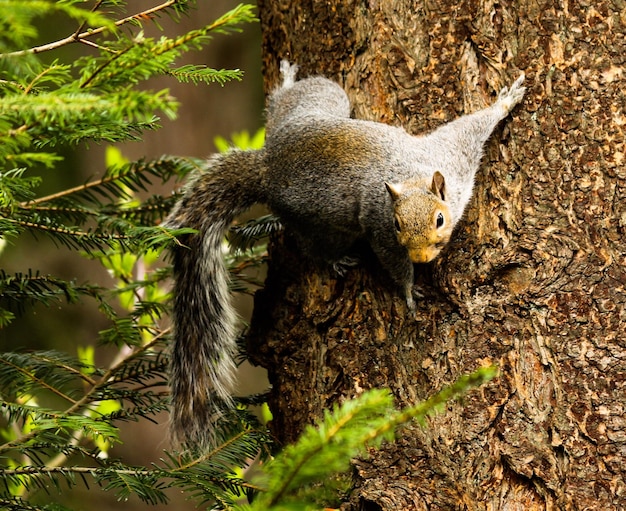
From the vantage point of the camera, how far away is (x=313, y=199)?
171 cm

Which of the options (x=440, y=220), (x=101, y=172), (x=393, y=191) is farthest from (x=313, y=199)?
(x=101, y=172)

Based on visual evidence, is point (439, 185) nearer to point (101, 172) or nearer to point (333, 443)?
point (333, 443)

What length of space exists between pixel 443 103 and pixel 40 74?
0.88 m

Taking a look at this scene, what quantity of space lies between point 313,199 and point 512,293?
0.55 meters

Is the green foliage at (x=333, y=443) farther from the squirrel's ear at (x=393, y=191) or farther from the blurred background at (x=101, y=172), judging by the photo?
the blurred background at (x=101, y=172)

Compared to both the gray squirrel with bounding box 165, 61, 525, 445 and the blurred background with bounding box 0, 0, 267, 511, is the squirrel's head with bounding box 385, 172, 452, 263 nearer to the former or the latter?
the gray squirrel with bounding box 165, 61, 525, 445

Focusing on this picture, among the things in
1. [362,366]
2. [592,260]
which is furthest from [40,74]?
[592,260]

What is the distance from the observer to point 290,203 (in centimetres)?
173

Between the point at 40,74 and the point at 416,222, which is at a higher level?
the point at 40,74

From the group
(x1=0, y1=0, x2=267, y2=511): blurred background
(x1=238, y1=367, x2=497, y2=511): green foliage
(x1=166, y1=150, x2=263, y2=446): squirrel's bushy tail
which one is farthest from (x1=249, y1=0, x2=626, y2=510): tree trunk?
(x1=0, y1=0, x2=267, y2=511): blurred background

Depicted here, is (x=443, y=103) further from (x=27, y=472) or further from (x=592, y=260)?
(x=27, y=472)

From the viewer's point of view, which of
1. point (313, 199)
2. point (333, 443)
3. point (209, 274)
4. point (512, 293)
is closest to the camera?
point (333, 443)

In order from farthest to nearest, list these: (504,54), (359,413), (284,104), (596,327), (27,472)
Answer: (284,104)
(504,54)
(596,327)
(27,472)
(359,413)

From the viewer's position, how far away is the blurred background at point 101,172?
3.85 metres
